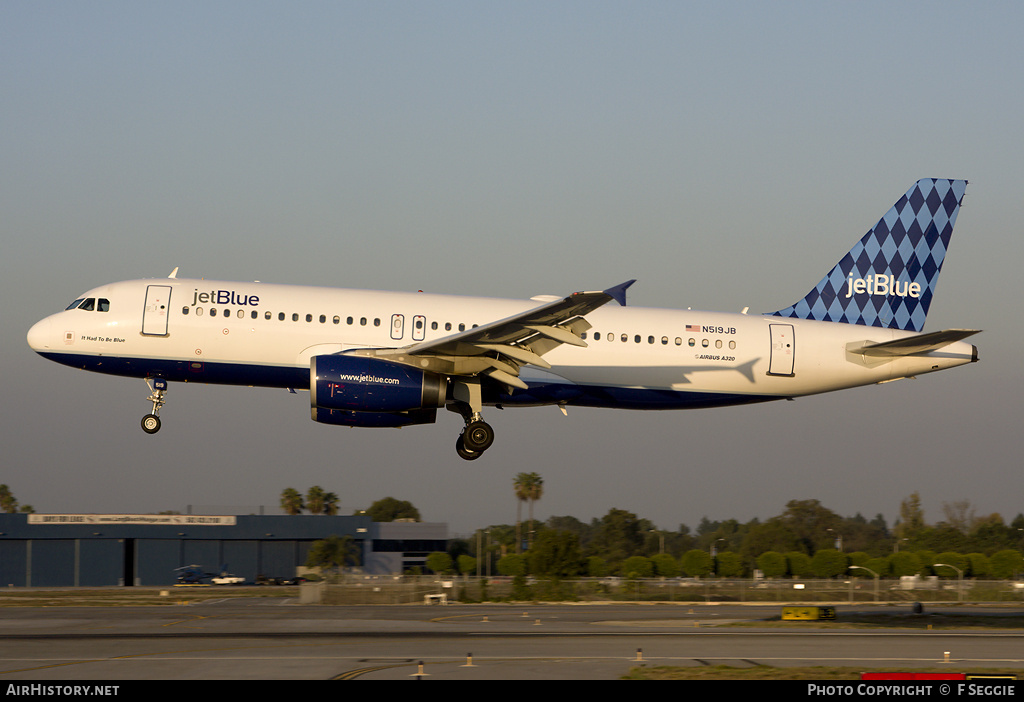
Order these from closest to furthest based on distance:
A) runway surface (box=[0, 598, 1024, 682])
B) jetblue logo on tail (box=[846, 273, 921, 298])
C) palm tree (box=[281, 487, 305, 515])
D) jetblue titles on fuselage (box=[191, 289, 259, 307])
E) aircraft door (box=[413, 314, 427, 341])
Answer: runway surface (box=[0, 598, 1024, 682]), jetblue titles on fuselage (box=[191, 289, 259, 307]), aircraft door (box=[413, 314, 427, 341]), jetblue logo on tail (box=[846, 273, 921, 298]), palm tree (box=[281, 487, 305, 515])

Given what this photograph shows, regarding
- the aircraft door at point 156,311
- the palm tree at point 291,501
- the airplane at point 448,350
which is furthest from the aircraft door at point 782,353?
the palm tree at point 291,501

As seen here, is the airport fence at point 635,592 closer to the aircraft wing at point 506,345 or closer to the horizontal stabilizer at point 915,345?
the horizontal stabilizer at point 915,345

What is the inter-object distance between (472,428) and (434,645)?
19.7 ft

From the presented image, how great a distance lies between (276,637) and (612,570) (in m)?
50.6

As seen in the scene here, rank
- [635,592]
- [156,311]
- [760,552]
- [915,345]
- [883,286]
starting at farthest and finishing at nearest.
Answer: [760,552], [635,592], [883,286], [915,345], [156,311]

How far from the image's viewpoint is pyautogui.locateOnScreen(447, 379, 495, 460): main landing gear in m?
28.8

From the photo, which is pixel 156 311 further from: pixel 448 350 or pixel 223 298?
pixel 448 350

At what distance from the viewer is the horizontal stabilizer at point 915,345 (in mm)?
27559

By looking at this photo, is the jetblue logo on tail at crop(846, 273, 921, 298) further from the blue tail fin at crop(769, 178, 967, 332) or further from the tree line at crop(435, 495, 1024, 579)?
the tree line at crop(435, 495, 1024, 579)

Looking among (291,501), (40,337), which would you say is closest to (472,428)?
(40,337)

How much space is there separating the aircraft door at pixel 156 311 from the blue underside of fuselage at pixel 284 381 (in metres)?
0.83

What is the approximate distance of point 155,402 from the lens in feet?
96.1

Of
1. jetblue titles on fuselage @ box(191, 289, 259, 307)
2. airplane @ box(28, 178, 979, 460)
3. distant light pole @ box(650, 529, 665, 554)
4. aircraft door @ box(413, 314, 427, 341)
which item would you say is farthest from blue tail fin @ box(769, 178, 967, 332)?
distant light pole @ box(650, 529, 665, 554)

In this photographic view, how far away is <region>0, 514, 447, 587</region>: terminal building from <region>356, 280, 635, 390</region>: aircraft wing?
6422 cm
